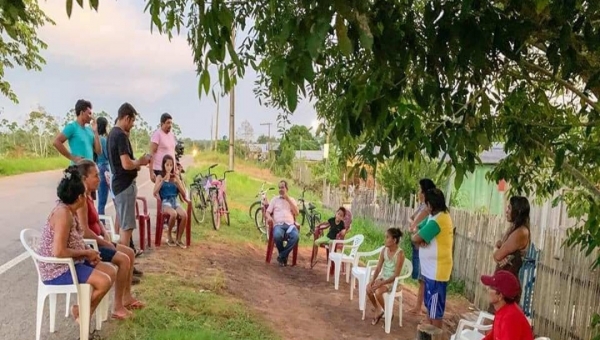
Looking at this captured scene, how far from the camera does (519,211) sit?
4598 millimetres

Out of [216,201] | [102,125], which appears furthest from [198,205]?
[102,125]

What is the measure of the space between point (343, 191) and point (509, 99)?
15.4 m

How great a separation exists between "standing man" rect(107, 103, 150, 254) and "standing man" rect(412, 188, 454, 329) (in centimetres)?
288

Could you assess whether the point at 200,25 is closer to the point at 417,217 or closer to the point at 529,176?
the point at 529,176

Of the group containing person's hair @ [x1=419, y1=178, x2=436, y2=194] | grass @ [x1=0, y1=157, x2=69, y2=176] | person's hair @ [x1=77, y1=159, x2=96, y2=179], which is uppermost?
person's hair @ [x1=77, y1=159, x2=96, y2=179]

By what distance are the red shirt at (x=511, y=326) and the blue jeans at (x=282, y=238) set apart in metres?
5.12

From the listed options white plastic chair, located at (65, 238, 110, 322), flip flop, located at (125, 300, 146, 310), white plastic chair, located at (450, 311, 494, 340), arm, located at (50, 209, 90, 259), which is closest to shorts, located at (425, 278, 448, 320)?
white plastic chair, located at (450, 311, 494, 340)

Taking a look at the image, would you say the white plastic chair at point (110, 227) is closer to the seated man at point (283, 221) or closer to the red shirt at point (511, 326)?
the seated man at point (283, 221)

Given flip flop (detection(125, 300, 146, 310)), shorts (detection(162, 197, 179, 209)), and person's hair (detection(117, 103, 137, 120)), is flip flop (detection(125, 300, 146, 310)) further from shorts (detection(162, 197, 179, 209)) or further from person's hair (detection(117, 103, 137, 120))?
shorts (detection(162, 197, 179, 209))

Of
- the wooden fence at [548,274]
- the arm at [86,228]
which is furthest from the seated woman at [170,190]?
the wooden fence at [548,274]

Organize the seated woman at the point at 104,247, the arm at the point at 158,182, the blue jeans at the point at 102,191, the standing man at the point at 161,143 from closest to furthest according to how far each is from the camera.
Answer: the seated woman at the point at 104,247 → the blue jeans at the point at 102,191 → the standing man at the point at 161,143 → the arm at the point at 158,182

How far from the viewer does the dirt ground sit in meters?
5.44

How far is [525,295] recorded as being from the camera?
6293 millimetres

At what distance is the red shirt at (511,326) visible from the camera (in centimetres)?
305
